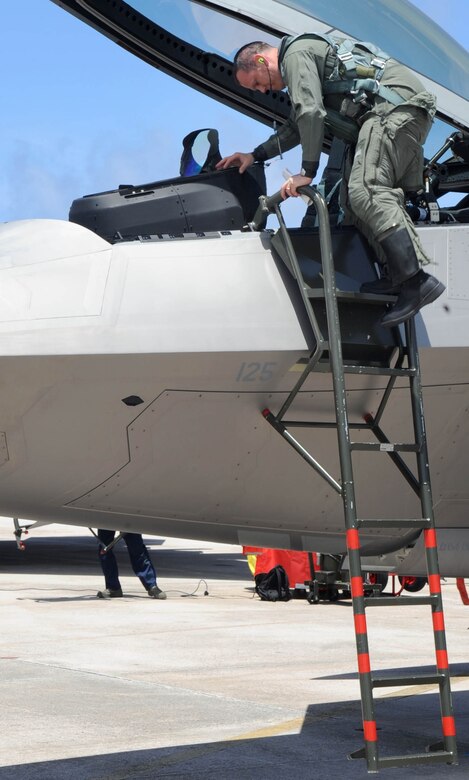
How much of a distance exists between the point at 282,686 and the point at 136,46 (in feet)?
17.9

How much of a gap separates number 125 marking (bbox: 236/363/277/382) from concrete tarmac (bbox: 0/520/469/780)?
2.92m

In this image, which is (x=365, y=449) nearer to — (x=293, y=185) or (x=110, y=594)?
(x=293, y=185)

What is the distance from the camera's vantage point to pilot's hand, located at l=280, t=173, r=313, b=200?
166 inches

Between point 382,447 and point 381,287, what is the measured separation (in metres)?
0.65

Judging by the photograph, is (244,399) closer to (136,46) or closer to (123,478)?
(123,478)

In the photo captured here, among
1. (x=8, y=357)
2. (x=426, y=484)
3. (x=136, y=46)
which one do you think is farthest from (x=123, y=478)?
(x=136, y=46)

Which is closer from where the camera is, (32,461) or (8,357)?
(8,357)

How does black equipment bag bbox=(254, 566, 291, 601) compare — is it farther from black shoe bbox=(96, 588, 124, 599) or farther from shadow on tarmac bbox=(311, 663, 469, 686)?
shadow on tarmac bbox=(311, 663, 469, 686)

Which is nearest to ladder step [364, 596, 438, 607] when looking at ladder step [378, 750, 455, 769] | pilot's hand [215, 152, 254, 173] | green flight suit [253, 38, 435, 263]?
ladder step [378, 750, 455, 769]

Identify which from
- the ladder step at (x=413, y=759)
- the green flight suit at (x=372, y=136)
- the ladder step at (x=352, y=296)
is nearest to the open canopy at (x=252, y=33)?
the green flight suit at (x=372, y=136)

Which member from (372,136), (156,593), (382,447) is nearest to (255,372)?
(382,447)

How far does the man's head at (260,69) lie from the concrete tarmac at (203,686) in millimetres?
3888

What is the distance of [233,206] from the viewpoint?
4734 millimetres

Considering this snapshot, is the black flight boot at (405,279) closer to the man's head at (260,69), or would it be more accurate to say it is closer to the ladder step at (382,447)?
the ladder step at (382,447)
